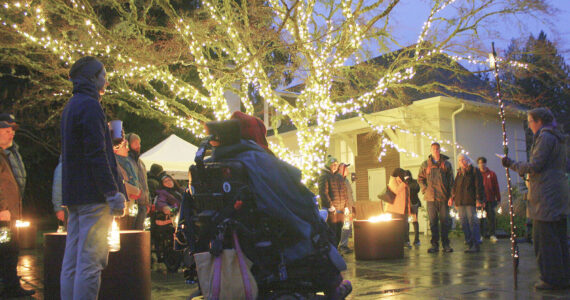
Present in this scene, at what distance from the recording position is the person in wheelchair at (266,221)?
3.32 meters

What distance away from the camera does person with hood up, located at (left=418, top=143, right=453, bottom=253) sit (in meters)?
9.74

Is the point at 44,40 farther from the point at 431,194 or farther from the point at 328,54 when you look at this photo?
the point at 431,194

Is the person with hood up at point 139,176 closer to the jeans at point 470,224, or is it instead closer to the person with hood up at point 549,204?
the person with hood up at point 549,204

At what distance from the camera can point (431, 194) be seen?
32.4ft

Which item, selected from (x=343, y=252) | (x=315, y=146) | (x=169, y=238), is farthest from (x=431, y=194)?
(x=169, y=238)

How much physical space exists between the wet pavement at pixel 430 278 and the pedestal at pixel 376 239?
23 centimetres

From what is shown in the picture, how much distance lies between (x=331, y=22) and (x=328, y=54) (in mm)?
844

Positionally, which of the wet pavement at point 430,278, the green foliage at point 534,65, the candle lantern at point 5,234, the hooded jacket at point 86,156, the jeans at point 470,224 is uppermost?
the green foliage at point 534,65

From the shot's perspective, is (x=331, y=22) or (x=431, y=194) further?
(x=331, y=22)

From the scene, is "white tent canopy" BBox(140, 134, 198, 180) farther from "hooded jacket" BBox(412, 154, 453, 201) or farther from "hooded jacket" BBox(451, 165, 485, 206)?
A: "hooded jacket" BBox(451, 165, 485, 206)

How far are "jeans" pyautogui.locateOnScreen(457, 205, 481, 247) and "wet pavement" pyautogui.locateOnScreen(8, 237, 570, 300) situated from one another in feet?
1.50

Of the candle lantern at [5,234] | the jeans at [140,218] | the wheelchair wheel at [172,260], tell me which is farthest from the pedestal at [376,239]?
the candle lantern at [5,234]

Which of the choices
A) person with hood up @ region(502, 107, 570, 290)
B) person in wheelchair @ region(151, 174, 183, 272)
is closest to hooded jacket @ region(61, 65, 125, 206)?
person with hood up @ region(502, 107, 570, 290)

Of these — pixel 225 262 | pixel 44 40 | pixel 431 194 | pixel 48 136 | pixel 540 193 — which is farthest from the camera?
pixel 48 136
